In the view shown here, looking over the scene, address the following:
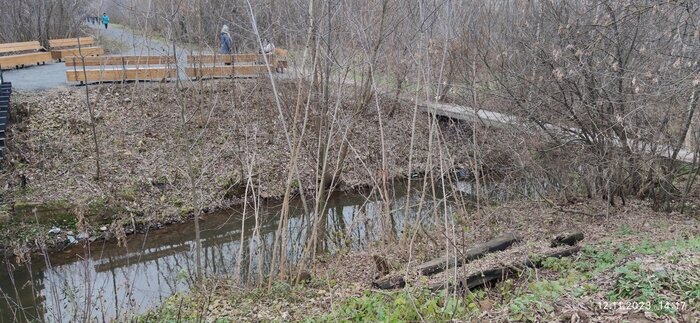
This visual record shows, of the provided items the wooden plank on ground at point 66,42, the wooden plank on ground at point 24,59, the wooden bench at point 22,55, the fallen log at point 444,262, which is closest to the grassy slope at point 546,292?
the fallen log at point 444,262

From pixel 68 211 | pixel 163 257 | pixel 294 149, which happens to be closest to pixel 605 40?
pixel 294 149

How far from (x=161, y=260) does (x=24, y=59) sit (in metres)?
11.5

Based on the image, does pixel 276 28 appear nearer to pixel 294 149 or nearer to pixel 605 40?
pixel 294 149

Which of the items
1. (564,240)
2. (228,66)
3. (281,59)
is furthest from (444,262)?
(228,66)

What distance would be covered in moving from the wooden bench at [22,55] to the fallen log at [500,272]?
16.3m

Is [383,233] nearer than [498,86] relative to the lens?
Yes

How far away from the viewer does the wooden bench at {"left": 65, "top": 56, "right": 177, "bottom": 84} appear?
594 inches

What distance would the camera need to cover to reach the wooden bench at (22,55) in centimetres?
A: 1651

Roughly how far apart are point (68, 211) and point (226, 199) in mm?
3475

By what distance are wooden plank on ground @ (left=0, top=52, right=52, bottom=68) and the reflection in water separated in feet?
30.5

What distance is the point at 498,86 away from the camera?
1075 centimetres

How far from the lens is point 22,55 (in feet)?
56.4

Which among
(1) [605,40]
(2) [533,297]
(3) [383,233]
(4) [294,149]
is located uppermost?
(1) [605,40]

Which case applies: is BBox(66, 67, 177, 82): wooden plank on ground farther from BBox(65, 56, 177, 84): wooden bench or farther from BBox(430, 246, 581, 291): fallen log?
BBox(430, 246, 581, 291): fallen log
